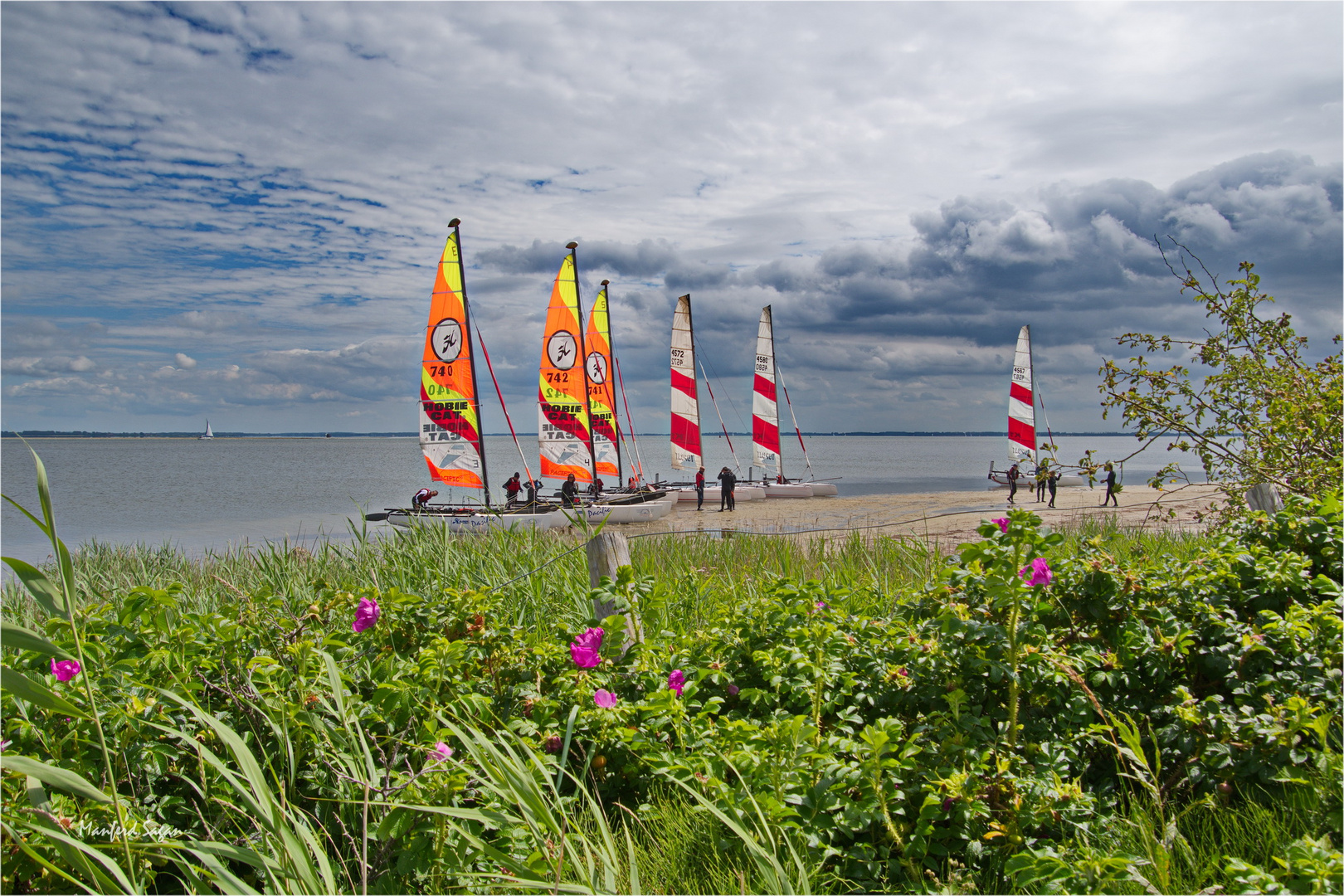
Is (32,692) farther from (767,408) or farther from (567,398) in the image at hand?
(767,408)

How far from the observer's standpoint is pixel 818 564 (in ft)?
22.0

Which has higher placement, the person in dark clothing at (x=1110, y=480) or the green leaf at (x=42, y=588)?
the green leaf at (x=42, y=588)

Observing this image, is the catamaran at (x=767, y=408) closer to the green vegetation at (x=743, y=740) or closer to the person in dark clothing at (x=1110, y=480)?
the person in dark clothing at (x=1110, y=480)

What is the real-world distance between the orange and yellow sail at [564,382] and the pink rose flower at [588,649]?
21743mm

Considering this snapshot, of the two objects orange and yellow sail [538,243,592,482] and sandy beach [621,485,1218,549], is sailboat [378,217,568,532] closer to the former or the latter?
orange and yellow sail [538,243,592,482]

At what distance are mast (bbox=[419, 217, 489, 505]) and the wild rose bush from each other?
59.0 feet

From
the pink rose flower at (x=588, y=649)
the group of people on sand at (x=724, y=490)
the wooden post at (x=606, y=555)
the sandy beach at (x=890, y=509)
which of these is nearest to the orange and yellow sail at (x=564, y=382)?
the sandy beach at (x=890, y=509)

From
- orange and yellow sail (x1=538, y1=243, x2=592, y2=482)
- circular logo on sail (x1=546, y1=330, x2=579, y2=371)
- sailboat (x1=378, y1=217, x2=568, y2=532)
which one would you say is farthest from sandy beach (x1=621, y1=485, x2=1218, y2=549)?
circular logo on sail (x1=546, y1=330, x2=579, y2=371)

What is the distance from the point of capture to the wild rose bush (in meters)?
2.22

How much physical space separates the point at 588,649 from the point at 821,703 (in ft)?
2.96

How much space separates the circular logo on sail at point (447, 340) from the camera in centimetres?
2055

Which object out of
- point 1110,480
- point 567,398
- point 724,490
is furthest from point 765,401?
point 1110,480

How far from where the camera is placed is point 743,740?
246cm

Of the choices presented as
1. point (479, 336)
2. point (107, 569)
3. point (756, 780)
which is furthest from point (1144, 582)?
point (479, 336)
